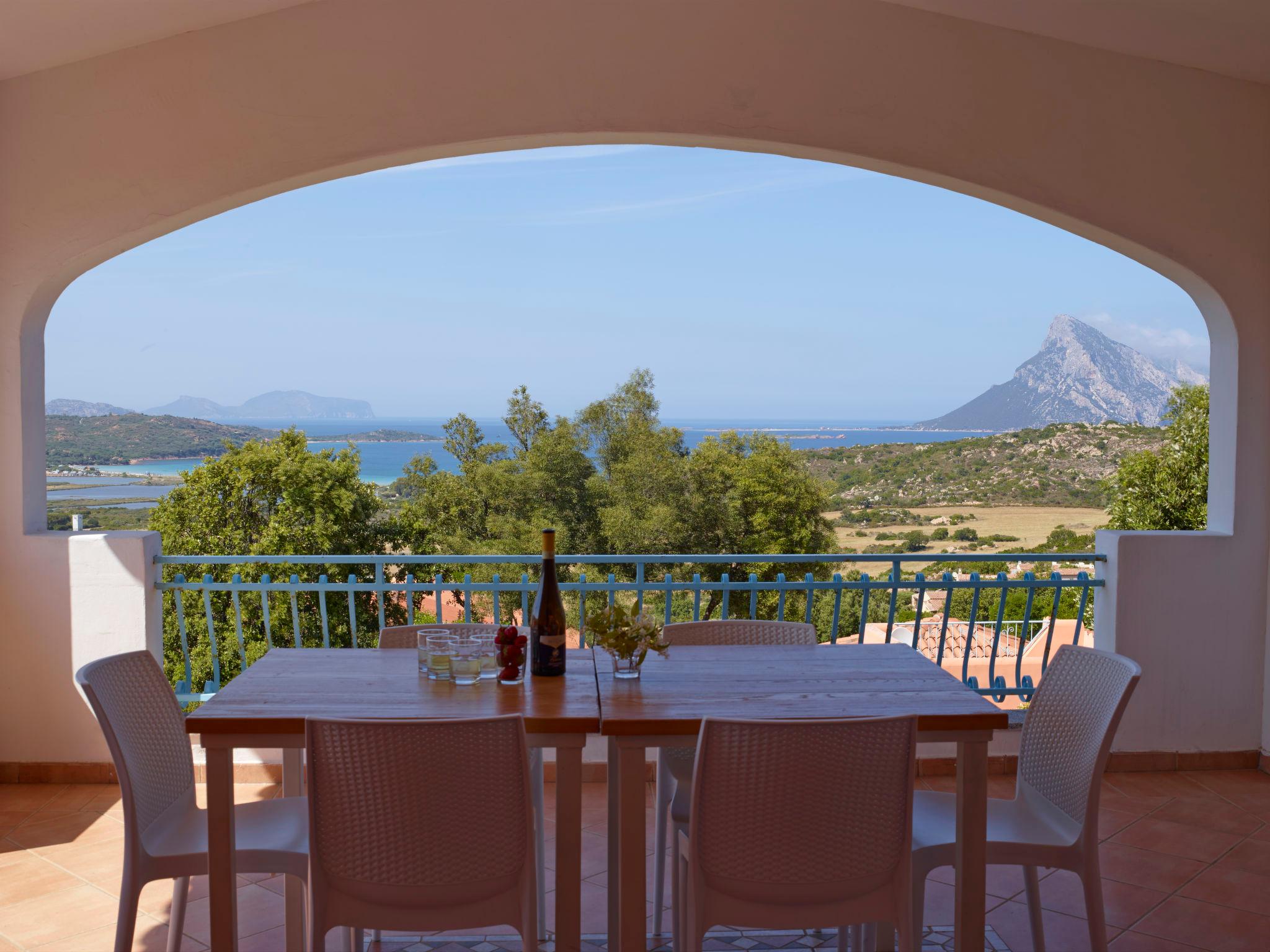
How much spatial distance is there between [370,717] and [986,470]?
81.6 feet

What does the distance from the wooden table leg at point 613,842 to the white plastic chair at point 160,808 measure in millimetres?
634

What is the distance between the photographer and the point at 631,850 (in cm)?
195

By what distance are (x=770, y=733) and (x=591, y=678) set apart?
0.61m

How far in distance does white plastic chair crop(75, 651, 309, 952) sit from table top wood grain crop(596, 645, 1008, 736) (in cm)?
73

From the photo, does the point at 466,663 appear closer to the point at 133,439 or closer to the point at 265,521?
the point at 265,521

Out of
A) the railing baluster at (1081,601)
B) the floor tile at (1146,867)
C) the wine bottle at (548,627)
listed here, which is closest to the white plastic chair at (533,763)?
the wine bottle at (548,627)

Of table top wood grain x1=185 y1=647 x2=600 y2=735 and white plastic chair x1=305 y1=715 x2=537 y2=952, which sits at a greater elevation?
table top wood grain x1=185 y1=647 x2=600 y2=735

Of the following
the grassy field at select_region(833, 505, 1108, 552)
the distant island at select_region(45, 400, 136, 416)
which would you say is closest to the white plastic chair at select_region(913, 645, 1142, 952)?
the grassy field at select_region(833, 505, 1108, 552)

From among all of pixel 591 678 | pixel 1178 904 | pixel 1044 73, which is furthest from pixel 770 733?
pixel 1044 73

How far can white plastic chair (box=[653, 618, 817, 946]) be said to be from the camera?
259 cm

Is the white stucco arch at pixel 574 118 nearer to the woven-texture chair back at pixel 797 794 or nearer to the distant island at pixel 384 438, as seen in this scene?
the woven-texture chair back at pixel 797 794

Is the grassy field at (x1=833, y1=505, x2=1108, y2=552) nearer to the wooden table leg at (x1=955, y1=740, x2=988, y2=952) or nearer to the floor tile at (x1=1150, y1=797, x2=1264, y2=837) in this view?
the floor tile at (x1=1150, y1=797, x2=1264, y2=837)

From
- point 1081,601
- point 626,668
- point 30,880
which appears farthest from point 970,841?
point 30,880

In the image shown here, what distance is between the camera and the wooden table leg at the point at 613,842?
85.6 inches
